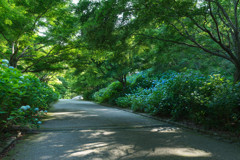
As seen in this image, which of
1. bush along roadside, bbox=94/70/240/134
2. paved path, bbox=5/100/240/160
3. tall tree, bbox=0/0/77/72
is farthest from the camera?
tall tree, bbox=0/0/77/72

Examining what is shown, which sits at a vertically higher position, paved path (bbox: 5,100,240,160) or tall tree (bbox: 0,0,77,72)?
tall tree (bbox: 0,0,77,72)

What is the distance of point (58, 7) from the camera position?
8656 millimetres

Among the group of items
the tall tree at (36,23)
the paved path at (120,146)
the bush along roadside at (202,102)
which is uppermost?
the tall tree at (36,23)

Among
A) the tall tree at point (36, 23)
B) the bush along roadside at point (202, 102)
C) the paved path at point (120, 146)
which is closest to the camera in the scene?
the paved path at point (120, 146)

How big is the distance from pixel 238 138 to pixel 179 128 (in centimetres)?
180

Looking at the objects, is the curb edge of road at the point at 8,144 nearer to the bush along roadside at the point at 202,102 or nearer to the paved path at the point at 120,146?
the paved path at the point at 120,146

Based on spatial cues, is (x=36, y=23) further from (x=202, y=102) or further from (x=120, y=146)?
(x=202, y=102)

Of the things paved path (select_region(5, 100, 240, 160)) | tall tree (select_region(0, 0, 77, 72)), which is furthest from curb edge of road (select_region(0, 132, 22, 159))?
tall tree (select_region(0, 0, 77, 72))

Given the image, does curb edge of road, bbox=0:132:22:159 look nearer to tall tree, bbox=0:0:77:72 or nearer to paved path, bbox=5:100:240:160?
paved path, bbox=5:100:240:160

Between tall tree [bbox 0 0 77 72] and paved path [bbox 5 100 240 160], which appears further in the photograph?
tall tree [bbox 0 0 77 72]

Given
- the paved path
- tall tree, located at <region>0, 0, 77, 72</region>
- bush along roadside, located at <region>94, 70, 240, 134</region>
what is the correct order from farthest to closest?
tall tree, located at <region>0, 0, 77, 72</region>, bush along roadside, located at <region>94, 70, 240, 134</region>, the paved path

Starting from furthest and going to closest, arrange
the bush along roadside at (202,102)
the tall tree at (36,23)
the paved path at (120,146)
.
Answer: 1. the tall tree at (36,23)
2. the bush along roadside at (202,102)
3. the paved path at (120,146)

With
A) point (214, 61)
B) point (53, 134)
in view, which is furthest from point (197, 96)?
point (53, 134)

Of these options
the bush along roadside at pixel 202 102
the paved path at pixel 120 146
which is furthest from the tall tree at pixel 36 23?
the bush along roadside at pixel 202 102
